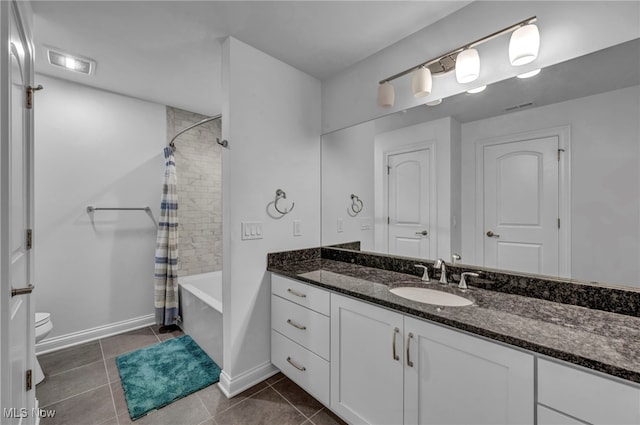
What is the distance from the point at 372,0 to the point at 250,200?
1.44 meters

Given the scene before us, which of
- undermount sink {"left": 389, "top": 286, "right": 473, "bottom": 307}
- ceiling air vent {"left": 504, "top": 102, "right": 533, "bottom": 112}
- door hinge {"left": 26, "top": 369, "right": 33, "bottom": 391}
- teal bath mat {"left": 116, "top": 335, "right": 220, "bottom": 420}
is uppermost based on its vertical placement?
ceiling air vent {"left": 504, "top": 102, "right": 533, "bottom": 112}

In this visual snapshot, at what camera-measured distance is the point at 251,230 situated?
195 centimetres

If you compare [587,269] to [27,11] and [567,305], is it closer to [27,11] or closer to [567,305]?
[567,305]

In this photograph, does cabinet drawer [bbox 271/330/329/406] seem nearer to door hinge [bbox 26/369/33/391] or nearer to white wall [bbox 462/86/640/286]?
door hinge [bbox 26/369/33/391]

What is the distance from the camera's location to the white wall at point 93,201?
7.71 ft

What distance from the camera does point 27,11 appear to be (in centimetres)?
142

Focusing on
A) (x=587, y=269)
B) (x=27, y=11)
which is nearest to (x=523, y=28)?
(x=587, y=269)

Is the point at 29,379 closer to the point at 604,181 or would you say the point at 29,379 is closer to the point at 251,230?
the point at 251,230

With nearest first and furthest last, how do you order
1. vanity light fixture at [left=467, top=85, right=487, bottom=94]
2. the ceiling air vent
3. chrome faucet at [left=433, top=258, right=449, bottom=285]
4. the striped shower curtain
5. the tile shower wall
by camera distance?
the ceiling air vent, vanity light fixture at [left=467, top=85, right=487, bottom=94], chrome faucet at [left=433, top=258, right=449, bottom=285], the striped shower curtain, the tile shower wall

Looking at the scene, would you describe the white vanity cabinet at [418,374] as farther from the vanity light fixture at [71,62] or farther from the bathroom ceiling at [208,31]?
the vanity light fixture at [71,62]

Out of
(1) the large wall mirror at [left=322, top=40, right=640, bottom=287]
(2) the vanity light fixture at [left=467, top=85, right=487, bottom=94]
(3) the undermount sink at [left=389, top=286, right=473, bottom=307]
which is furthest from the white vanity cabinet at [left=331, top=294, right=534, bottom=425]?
(2) the vanity light fixture at [left=467, top=85, right=487, bottom=94]

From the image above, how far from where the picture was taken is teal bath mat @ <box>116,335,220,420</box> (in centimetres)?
174

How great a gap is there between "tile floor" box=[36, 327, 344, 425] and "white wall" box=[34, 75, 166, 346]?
1.98 feet

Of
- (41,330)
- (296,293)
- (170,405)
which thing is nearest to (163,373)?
(170,405)
